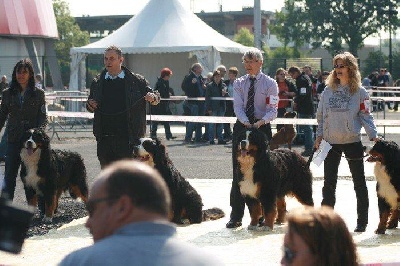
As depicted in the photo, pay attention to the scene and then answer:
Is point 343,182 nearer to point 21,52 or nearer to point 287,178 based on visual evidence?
point 287,178

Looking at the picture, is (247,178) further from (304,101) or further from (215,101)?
(215,101)

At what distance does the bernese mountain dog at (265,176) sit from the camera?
10117 millimetres

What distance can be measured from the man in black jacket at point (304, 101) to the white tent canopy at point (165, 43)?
442 inches

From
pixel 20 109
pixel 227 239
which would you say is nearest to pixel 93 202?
pixel 227 239

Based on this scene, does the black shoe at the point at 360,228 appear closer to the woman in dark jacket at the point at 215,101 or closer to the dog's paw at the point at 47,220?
the dog's paw at the point at 47,220

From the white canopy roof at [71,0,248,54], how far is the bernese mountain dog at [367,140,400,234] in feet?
71.9

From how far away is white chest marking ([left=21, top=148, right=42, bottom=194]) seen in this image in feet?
36.1

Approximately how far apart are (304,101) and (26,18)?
28.3m

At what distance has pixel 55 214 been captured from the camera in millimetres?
11578

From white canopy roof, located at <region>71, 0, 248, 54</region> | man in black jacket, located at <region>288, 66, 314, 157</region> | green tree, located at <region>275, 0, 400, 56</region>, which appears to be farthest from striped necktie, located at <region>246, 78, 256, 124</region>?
green tree, located at <region>275, 0, 400, 56</region>

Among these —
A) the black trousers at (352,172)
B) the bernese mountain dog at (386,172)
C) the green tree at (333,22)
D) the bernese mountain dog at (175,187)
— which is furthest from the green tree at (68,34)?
the bernese mountain dog at (386,172)

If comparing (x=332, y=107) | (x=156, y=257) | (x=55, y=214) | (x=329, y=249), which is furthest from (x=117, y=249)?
(x=55, y=214)

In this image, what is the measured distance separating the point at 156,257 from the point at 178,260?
0.08 metres

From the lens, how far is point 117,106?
10.3 metres
